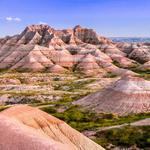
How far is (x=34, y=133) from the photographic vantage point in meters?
24.5

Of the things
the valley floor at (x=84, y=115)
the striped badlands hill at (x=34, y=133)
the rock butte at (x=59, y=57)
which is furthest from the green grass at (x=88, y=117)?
the rock butte at (x=59, y=57)

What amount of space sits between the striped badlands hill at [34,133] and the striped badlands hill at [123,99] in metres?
38.5

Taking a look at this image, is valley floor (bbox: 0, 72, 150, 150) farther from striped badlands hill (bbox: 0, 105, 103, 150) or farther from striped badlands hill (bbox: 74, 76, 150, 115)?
striped badlands hill (bbox: 0, 105, 103, 150)

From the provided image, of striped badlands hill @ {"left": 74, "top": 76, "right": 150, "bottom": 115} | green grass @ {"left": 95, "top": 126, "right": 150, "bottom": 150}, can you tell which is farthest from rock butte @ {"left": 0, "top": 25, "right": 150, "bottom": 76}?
green grass @ {"left": 95, "top": 126, "right": 150, "bottom": 150}

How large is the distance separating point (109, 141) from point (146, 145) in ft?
13.4

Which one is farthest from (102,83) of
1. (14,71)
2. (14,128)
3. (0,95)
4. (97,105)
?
(14,128)

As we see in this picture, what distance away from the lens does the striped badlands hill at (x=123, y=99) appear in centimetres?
7275

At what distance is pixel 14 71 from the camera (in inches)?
6422

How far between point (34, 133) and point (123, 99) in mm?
51690

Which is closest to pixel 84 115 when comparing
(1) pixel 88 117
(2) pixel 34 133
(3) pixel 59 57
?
Result: (1) pixel 88 117

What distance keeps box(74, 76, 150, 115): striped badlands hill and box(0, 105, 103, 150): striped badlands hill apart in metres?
38.5

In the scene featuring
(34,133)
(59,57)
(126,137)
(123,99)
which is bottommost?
(59,57)

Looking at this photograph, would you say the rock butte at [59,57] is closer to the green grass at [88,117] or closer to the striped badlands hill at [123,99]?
the striped badlands hill at [123,99]

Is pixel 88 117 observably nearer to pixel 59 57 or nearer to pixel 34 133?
pixel 34 133
